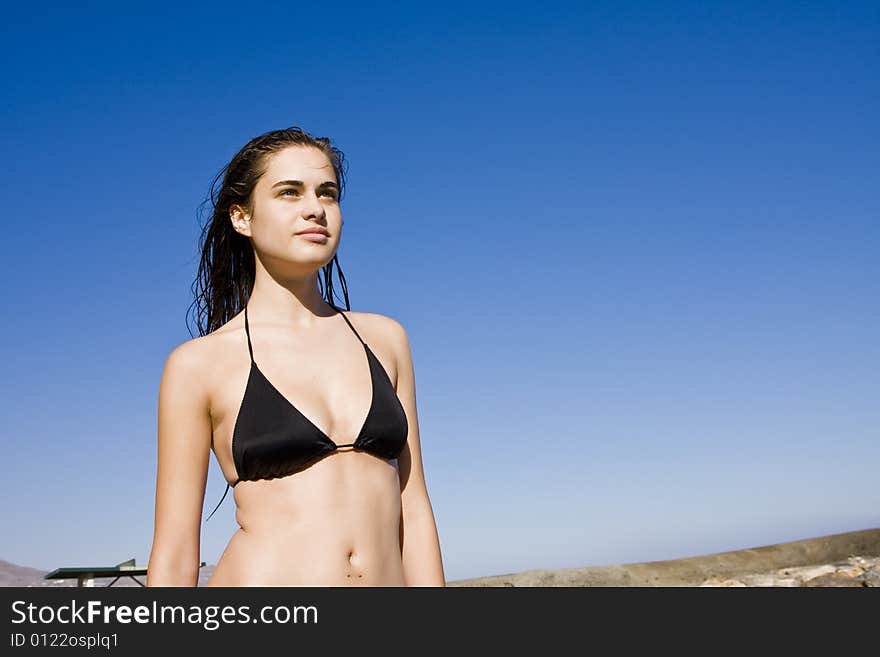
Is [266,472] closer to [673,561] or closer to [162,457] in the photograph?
[162,457]

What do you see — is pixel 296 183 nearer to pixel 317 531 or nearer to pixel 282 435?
pixel 282 435

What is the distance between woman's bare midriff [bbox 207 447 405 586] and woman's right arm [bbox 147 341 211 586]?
12cm

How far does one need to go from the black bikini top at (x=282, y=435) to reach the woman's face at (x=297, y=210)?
16.1 inches

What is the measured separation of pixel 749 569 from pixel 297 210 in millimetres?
10318

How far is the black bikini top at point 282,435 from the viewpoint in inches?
110

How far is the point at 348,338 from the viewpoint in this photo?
3.24 m

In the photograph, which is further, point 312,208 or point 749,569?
point 749,569

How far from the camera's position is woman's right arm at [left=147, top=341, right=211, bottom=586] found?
2.83m

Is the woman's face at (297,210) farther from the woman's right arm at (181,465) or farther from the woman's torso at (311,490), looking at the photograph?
the woman's right arm at (181,465)

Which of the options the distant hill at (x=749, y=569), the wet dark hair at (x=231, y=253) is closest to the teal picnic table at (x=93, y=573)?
the distant hill at (x=749, y=569)

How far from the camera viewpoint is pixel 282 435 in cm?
280

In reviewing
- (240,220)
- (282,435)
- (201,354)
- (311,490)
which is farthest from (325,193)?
(311,490)
